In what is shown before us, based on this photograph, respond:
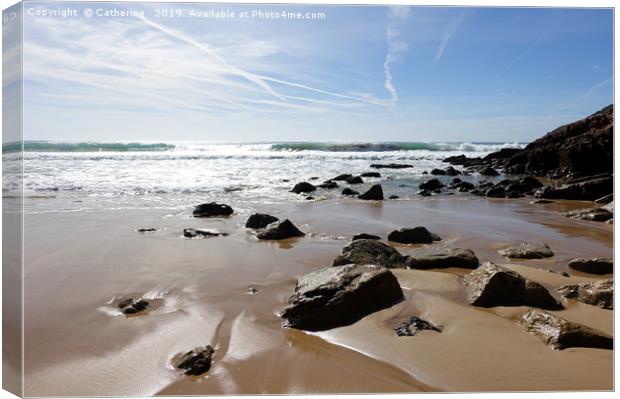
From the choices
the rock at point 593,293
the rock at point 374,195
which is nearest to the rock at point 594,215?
the rock at point 374,195

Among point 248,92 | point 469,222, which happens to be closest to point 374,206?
point 469,222

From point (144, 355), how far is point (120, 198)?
7266mm

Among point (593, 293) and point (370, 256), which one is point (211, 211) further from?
point (593, 293)

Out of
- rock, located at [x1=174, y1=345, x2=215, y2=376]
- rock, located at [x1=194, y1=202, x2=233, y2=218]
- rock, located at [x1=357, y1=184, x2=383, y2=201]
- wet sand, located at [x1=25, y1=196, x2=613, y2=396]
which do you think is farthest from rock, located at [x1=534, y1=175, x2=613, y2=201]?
rock, located at [x1=174, y1=345, x2=215, y2=376]

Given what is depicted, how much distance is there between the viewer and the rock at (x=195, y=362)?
8.48 ft

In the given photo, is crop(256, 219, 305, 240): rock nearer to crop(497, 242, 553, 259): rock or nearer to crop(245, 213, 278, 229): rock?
crop(245, 213, 278, 229): rock

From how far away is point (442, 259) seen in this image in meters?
4.54

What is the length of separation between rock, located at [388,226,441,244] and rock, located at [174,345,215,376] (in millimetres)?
3596

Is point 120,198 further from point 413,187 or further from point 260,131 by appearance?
point 413,187

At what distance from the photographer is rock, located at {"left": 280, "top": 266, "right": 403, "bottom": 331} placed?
314 cm

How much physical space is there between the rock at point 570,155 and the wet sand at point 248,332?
31.2ft

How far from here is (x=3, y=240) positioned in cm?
276

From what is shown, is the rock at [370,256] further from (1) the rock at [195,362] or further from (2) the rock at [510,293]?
(1) the rock at [195,362]

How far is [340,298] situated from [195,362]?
1.04 meters
